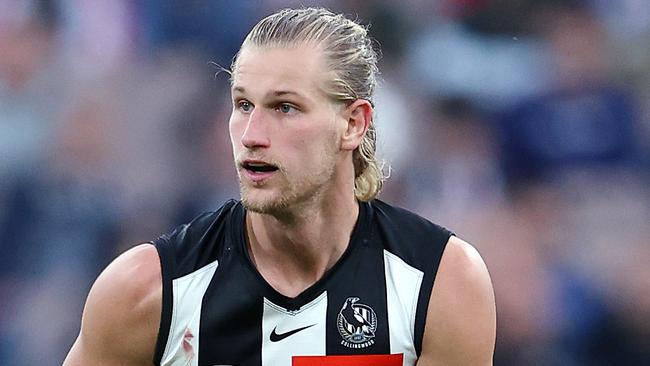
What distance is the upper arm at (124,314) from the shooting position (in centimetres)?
274

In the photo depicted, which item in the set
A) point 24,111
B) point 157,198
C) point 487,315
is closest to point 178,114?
point 157,198

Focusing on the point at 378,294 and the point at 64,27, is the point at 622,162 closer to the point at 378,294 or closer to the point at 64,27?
the point at 378,294

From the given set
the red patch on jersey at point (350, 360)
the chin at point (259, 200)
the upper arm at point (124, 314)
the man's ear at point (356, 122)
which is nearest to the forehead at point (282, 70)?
the man's ear at point (356, 122)

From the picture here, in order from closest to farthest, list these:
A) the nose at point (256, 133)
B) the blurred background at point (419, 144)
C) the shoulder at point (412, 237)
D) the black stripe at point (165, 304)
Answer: the nose at point (256, 133) → the black stripe at point (165, 304) → the shoulder at point (412, 237) → the blurred background at point (419, 144)

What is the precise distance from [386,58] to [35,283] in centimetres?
191

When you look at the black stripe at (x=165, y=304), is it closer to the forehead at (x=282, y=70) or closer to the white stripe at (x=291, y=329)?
the white stripe at (x=291, y=329)

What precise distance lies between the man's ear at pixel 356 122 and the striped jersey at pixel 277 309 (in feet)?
1.11

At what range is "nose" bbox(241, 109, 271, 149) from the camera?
266cm

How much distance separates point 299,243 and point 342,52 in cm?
53

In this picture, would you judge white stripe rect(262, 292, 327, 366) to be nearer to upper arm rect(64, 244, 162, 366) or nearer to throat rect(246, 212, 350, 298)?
throat rect(246, 212, 350, 298)

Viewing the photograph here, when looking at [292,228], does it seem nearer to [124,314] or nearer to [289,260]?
[289,260]

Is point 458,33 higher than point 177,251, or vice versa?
point 458,33

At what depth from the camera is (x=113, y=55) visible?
16.3 feet

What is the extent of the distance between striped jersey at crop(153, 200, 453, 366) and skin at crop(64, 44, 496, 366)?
0.12 feet
